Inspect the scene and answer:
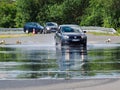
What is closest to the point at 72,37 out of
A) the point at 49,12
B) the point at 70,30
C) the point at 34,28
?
the point at 70,30

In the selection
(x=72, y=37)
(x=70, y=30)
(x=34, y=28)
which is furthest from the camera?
(x=34, y=28)

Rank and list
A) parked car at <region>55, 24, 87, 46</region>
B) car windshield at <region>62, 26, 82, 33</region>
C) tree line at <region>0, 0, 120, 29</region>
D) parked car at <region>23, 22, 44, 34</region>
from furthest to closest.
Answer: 1. tree line at <region>0, 0, 120, 29</region>
2. parked car at <region>23, 22, 44, 34</region>
3. car windshield at <region>62, 26, 82, 33</region>
4. parked car at <region>55, 24, 87, 46</region>

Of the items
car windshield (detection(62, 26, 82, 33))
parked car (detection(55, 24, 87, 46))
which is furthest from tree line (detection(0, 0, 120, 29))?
parked car (detection(55, 24, 87, 46))

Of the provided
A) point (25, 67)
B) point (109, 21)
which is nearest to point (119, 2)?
point (109, 21)

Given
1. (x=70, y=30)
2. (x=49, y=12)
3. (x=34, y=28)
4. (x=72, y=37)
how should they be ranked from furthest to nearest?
1. (x=49, y=12)
2. (x=34, y=28)
3. (x=70, y=30)
4. (x=72, y=37)

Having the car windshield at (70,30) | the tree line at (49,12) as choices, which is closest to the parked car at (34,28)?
the tree line at (49,12)

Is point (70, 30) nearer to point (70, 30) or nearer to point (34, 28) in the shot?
point (70, 30)

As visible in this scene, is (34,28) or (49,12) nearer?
(34,28)

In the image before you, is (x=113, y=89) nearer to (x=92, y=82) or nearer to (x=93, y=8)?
(x=92, y=82)

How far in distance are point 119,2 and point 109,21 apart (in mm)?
3088

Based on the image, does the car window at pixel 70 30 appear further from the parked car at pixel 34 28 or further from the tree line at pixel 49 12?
the tree line at pixel 49 12

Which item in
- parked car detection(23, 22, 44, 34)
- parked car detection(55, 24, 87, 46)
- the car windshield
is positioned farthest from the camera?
parked car detection(23, 22, 44, 34)

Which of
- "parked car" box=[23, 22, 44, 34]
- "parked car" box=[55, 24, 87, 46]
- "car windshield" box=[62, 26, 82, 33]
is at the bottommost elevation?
"parked car" box=[23, 22, 44, 34]

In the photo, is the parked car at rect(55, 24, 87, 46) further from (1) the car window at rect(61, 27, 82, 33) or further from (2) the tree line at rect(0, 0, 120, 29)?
(2) the tree line at rect(0, 0, 120, 29)
